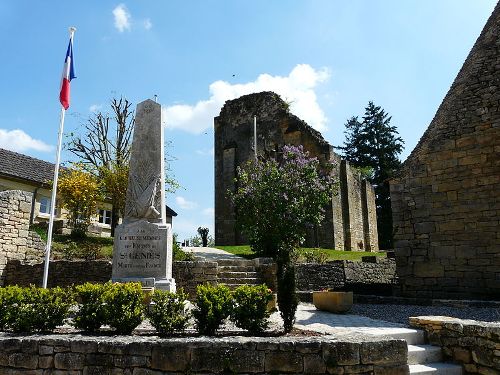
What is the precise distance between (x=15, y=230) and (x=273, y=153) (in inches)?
655

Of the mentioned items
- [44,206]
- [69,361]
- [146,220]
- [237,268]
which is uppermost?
[44,206]

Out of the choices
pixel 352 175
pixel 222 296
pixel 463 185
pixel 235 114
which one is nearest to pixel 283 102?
pixel 235 114


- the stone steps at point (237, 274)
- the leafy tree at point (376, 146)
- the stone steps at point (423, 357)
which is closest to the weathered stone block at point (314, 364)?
the stone steps at point (423, 357)

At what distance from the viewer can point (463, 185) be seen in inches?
446

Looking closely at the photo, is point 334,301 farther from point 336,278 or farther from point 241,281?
point 336,278

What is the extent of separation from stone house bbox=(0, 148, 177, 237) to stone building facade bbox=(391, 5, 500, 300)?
16.0 meters

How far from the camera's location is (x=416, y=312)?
941cm

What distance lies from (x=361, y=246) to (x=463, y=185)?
16.1m

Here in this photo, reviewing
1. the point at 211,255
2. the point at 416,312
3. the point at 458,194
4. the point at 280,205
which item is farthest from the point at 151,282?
the point at 211,255

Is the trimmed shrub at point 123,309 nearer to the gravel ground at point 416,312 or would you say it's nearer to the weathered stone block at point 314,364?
the weathered stone block at point 314,364

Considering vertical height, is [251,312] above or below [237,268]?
below

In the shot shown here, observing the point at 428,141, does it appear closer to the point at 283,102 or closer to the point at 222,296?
the point at 222,296

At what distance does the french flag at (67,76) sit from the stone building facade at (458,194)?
9.42m

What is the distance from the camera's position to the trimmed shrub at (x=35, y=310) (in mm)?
5746
